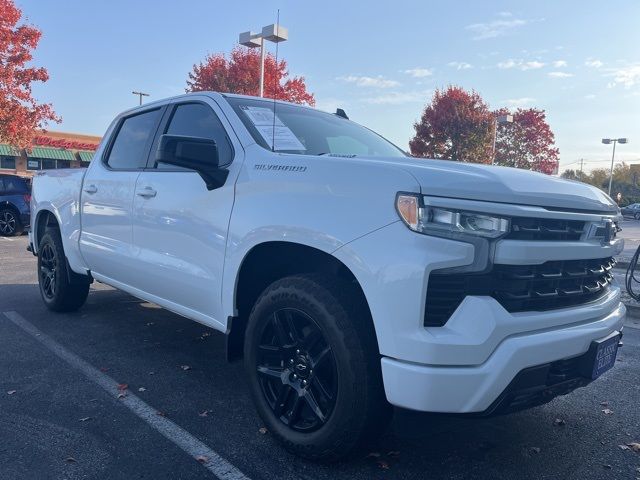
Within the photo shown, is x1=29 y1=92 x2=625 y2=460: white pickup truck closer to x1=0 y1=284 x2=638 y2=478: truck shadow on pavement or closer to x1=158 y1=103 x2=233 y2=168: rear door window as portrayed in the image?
x1=158 y1=103 x2=233 y2=168: rear door window

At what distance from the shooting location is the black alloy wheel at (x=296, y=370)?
8.57ft

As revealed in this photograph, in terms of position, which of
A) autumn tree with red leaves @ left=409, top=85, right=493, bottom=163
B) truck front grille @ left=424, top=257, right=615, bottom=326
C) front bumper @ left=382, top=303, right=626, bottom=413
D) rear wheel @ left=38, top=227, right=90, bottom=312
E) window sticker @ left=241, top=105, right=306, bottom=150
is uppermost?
autumn tree with red leaves @ left=409, top=85, right=493, bottom=163

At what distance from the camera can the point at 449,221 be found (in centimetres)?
225

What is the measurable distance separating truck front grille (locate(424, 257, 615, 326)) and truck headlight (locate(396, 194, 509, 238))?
16cm

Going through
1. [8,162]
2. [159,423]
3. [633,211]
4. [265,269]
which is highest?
[265,269]

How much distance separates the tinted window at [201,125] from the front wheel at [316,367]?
103 centimetres

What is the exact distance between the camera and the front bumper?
7.16ft

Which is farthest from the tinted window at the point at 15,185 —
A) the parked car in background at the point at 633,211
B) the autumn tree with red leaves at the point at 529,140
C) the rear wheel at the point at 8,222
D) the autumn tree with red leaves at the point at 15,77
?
the parked car in background at the point at 633,211

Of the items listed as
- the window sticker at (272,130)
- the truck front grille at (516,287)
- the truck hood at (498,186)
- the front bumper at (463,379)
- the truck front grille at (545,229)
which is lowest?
the front bumper at (463,379)

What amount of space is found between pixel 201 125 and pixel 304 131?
0.70 metres

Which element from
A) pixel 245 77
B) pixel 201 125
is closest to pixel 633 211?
pixel 245 77

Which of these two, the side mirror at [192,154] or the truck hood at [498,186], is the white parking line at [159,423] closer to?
the side mirror at [192,154]

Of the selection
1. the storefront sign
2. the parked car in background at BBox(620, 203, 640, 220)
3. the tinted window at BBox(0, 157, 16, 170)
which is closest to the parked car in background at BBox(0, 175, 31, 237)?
the storefront sign

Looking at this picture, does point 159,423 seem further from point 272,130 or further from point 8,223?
point 8,223
